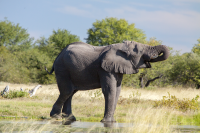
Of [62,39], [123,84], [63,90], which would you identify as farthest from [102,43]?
[63,90]

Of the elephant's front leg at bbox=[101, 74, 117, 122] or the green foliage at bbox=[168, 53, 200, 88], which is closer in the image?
the elephant's front leg at bbox=[101, 74, 117, 122]

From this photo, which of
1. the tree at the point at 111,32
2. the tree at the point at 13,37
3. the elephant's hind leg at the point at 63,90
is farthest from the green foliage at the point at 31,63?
the elephant's hind leg at the point at 63,90

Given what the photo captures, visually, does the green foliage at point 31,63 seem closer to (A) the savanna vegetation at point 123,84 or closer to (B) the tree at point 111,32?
(A) the savanna vegetation at point 123,84

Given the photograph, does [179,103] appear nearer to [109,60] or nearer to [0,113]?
[109,60]

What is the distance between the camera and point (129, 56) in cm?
904

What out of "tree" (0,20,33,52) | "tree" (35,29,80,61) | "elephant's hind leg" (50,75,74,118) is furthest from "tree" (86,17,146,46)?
"elephant's hind leg" (50,75,74,118)

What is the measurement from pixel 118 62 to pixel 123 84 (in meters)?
27.6

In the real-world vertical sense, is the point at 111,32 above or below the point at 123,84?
above

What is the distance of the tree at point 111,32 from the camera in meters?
54.8

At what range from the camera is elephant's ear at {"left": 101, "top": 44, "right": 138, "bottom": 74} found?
8.82 meters

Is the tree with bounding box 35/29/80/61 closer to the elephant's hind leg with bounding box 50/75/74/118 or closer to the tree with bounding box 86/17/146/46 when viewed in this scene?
the tree with bounding box 86/17/146/46

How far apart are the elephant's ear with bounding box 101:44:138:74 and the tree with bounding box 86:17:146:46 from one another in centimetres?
4504

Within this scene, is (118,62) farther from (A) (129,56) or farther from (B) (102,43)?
(B) (102,43)

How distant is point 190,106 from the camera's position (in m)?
13.4
